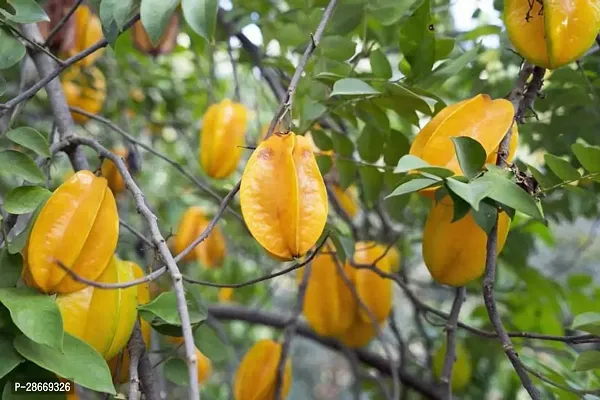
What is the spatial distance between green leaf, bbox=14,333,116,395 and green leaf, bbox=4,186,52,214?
16 centimetres

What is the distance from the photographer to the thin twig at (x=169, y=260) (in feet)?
1.83

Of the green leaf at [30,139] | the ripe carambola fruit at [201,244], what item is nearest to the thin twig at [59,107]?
the green leaf at [30,139]

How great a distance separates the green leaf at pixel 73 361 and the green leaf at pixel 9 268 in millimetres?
74

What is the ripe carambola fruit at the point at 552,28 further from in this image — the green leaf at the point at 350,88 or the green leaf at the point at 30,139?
the green leaf at the point at 30,139

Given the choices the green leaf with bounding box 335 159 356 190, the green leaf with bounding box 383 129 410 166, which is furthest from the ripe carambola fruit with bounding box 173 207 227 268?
the green leaf with bounding box 383 129 410 166

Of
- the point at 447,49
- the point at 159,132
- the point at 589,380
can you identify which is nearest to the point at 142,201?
the point at 447,49

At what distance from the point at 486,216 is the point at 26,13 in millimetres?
629

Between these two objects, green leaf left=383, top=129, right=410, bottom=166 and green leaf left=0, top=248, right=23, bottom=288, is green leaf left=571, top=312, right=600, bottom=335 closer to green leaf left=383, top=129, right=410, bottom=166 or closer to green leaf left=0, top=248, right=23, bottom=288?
green leaf left=383, top=129, right=410, bottom=166

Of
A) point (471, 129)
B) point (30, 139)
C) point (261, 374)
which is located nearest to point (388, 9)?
point (471, 129)

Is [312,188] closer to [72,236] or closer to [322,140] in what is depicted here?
[72,236]

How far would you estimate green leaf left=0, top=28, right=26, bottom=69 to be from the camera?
890 mm

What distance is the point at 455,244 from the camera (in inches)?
33.8

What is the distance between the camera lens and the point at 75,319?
2.58 feet

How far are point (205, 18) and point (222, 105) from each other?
76cm
